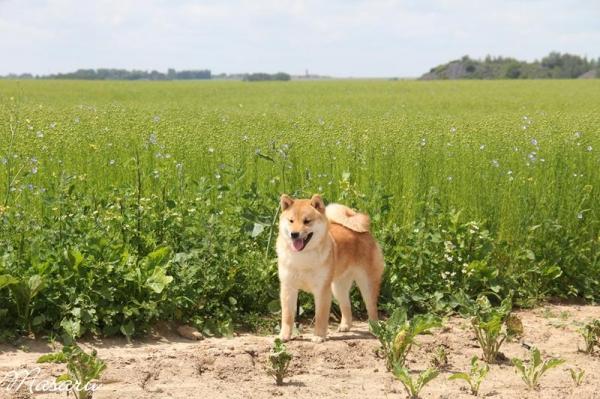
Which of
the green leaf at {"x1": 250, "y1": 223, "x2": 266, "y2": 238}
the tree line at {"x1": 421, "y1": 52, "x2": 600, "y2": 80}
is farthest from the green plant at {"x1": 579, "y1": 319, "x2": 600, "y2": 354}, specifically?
the tree line at {"x1": 421, "y1": 52, "x2": 600, "y2": 80}

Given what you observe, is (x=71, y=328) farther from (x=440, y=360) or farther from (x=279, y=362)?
(x=440, y=360)

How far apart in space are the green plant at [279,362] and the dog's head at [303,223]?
3.66ft

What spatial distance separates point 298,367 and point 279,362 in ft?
1.64

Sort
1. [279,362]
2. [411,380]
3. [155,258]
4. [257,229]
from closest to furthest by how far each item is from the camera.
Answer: [411,380], [279,362], [155,258], [257,229]

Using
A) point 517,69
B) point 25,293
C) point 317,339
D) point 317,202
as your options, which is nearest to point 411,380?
point 317,339

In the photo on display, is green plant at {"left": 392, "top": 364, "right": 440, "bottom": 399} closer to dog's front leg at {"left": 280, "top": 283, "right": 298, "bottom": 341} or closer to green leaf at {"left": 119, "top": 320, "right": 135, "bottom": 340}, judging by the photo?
dog's front leg at {"left": 280, "top": 283, "right": 298, "bottom": 341}

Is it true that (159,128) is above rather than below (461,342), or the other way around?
above

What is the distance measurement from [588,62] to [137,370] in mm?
167981

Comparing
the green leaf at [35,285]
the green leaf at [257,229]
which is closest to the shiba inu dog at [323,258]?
the green leaf at [257,229]

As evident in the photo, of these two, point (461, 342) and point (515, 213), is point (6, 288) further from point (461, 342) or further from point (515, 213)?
point (515, 213)

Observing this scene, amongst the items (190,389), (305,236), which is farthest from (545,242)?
(190,389)

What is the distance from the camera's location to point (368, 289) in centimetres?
668

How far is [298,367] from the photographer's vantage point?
5.52 m

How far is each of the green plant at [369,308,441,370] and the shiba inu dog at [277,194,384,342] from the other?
0.73m
